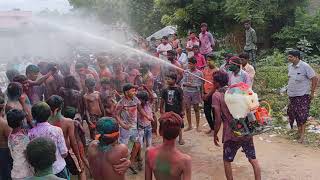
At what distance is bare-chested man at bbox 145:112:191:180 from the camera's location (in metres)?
3.92

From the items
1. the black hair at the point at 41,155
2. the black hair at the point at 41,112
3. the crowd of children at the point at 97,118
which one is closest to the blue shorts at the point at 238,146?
the crowd of children at the point at 97,118

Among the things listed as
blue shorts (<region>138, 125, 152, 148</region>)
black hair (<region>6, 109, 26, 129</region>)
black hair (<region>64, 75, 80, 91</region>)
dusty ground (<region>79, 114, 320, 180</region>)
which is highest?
black hair (<region>6, 109, 26, 129</region>)

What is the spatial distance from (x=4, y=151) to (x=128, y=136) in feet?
6.92

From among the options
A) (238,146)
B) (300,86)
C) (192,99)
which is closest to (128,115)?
(238,146)

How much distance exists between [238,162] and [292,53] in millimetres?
2297

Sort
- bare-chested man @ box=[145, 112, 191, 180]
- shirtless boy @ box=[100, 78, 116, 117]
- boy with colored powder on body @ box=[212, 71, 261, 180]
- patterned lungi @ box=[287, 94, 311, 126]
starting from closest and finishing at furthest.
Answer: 1. bare-chested man @ box=[145, 112, 191, 180]
2. boy with colored powder on body @ box=[212, 71, 261, 180]
3. shirtless boy @ box=[100, 78, 116, 117]
4. patterned lungi @ box=[287, 94, 311, 126]

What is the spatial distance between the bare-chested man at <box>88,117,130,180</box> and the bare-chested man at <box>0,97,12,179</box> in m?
1.45

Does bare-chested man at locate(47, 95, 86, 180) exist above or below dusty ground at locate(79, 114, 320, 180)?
above

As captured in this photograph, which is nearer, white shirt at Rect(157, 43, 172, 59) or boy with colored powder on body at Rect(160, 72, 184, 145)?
boy with colored powder on body at Rect(160, 72, 184, 145)

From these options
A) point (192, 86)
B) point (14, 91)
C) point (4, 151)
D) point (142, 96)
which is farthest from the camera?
point (192, 86)

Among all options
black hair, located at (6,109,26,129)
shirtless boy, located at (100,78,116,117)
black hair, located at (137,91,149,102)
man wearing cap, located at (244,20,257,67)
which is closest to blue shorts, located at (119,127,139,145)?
black hair, located at (137,91,149,102)

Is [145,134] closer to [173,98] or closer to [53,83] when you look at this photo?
[173,98]

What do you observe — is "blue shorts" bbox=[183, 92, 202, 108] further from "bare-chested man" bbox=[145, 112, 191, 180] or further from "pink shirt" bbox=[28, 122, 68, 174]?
"bare-chested man" bbox=[145, 112, 191, 180]

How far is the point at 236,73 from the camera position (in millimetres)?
7652
